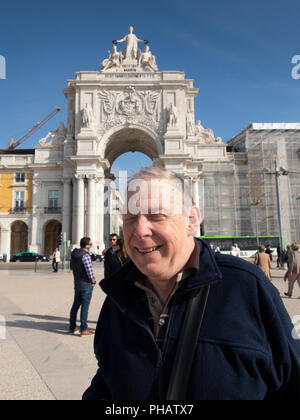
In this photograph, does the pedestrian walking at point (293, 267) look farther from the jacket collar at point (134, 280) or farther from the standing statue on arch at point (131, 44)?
the standing statue on arch at point (131, 44)

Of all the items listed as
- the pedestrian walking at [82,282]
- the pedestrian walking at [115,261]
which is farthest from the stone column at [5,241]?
the pedestrian walking at [115,261]

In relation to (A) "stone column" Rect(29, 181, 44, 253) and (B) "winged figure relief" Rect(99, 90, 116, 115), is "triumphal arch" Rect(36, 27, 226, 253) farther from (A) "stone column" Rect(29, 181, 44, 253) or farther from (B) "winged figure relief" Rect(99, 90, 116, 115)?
(A) "stone column" Rect(29, 181, 44, 253)

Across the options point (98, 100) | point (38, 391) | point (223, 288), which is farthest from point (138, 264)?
point (98, 100)

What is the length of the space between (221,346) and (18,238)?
42.1 m

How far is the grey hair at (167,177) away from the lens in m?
1.46

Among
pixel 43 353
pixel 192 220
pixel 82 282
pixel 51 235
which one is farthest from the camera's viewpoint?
pixel 51 235

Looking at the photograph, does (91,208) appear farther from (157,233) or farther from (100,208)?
(157,233)

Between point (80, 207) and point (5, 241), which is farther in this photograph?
point (5, 241)

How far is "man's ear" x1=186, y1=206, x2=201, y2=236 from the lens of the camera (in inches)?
59.1

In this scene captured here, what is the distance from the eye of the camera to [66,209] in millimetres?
33438

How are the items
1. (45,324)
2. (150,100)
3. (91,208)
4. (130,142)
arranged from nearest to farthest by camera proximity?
(45,324) → (91,208) → (150,100) → (130,142)

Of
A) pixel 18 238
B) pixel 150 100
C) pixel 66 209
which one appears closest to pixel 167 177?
pixel 66 209

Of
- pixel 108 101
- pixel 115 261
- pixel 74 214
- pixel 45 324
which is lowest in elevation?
pixel 45 324

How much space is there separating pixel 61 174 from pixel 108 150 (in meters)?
6.05
